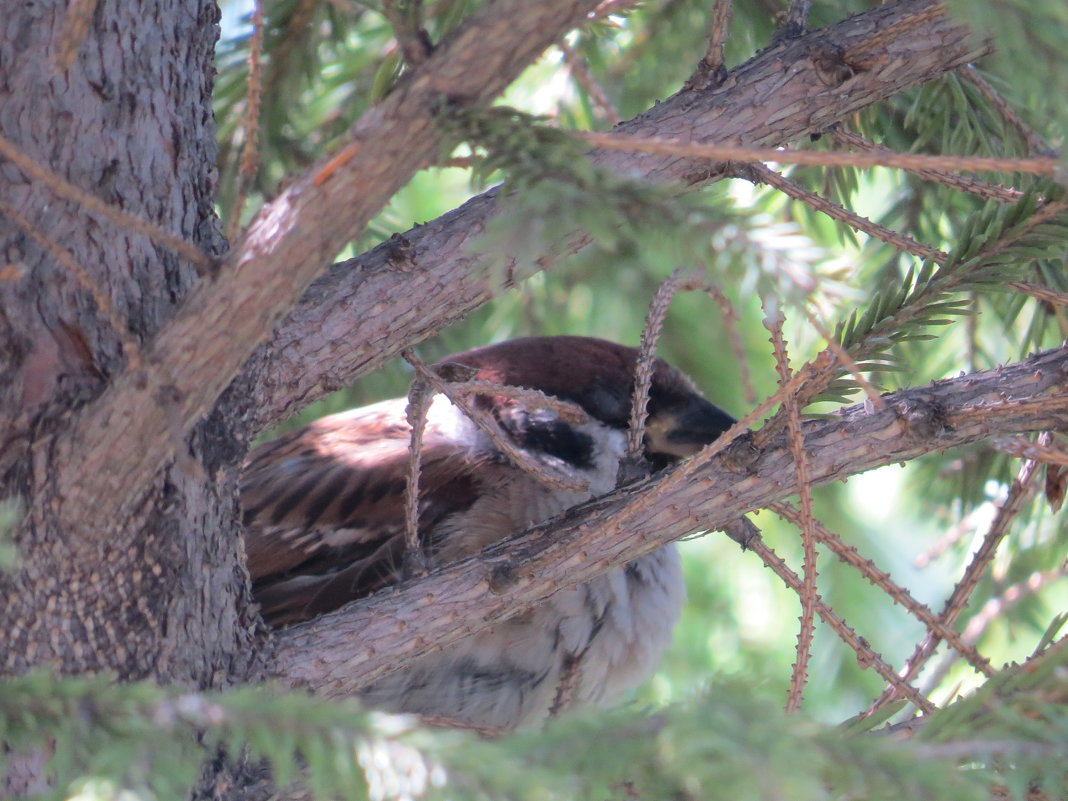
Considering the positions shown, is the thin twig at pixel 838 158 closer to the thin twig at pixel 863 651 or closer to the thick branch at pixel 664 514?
the thick branch at pixel 664 514

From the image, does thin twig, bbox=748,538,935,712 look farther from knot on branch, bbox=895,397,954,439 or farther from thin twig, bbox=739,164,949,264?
thin twig, bbox=739,164,949,264

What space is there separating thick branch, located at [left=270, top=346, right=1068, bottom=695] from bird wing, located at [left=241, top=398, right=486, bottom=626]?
530 millimetres

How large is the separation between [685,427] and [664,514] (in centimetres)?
80

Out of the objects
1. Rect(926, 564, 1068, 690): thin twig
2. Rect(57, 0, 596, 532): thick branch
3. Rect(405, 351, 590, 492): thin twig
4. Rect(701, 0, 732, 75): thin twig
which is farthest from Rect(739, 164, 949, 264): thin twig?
Rect(926, 564, 1068, 690): thin twig

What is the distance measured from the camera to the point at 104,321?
3.54 feet

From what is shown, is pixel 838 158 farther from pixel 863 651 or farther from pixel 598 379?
pixel 598 379

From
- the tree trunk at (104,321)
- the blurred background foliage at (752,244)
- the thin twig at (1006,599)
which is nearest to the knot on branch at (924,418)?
the blurred background foliage at (752,244)

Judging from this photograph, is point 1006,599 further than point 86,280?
Yes

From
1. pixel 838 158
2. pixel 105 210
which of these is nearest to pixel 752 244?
pixel 838 158

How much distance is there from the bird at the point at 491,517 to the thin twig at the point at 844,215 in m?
0.48

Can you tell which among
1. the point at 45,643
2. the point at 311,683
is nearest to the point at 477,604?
the point at 311,683

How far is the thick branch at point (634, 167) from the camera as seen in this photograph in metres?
1.34

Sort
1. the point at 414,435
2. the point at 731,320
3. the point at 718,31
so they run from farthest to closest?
the point at 731,320, the point at 414,435, the point at 718,31

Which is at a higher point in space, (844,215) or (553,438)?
(844,215)
